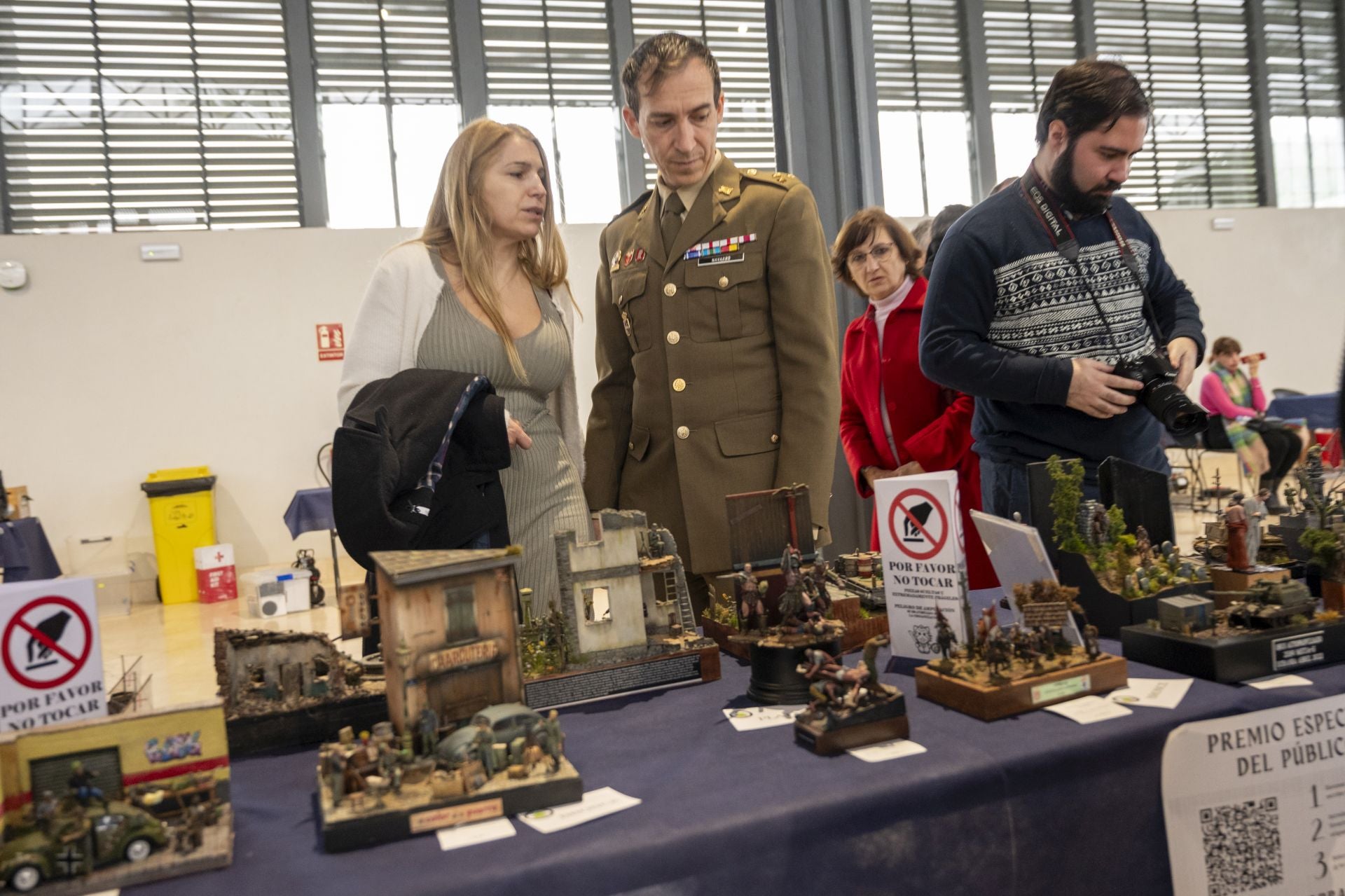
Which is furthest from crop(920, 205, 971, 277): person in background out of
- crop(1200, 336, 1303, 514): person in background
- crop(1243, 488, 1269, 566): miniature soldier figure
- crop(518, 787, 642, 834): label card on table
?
crop(518, 787, 642, 834): label card on table

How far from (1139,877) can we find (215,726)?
1.07 m

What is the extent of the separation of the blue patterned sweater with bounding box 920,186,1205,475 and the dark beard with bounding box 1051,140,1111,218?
1.0 inches

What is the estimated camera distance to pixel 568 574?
144 cm

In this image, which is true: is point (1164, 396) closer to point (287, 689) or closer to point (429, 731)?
point (429, 731)

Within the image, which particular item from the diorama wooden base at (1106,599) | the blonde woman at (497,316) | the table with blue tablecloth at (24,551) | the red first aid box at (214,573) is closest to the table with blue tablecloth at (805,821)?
the diorama wooden base at (1106,599)

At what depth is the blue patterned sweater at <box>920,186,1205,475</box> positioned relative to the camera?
1.94 meters

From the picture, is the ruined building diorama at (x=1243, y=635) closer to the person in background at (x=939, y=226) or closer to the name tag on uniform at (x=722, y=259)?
the name tag on uniform at (x=722, y=259)

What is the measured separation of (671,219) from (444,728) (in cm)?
134

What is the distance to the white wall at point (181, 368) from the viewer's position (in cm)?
720

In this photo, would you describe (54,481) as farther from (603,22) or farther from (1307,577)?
(1307,577)

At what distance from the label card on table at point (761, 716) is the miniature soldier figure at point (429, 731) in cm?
38

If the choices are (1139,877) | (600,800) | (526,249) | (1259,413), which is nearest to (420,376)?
(526,249)

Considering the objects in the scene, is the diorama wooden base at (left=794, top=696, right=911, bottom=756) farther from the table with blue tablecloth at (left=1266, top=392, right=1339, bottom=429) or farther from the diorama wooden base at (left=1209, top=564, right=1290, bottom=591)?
the table with blue tablecloth at (left=1266, top=392, right=1339, bottom=429)

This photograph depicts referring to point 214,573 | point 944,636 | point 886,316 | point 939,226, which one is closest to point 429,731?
point 944,636
